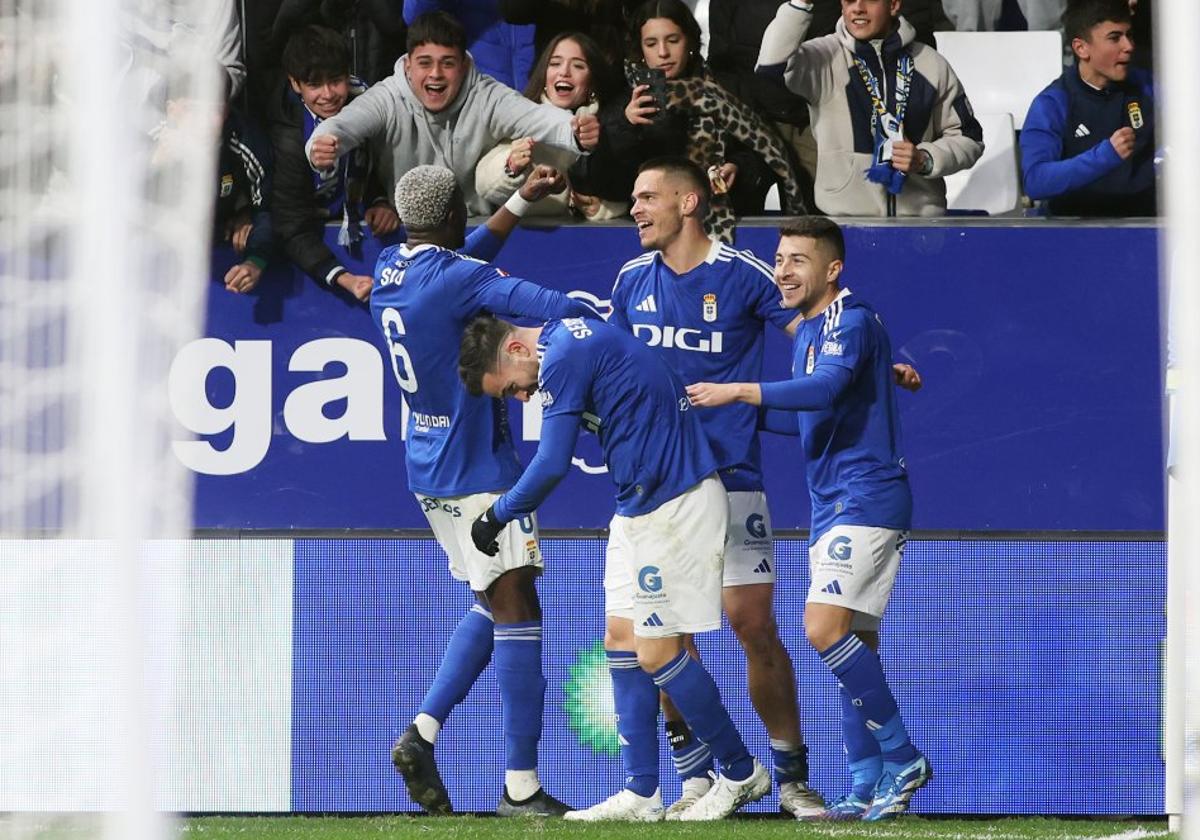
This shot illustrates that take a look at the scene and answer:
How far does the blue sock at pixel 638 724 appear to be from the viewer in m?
6.88

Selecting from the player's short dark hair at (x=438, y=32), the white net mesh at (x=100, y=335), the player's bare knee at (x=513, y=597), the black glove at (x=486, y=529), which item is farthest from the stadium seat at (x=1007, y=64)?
the white net mesh at (x=100, y=335)

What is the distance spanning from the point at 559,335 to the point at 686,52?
61.9 inches

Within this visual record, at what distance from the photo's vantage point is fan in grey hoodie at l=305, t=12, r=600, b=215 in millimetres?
7508

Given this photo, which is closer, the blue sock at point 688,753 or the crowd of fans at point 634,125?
the blue sock at point 688,753

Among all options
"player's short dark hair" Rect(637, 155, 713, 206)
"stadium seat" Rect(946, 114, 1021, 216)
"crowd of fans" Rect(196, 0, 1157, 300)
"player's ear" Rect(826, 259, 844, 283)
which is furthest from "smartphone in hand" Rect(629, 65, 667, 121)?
"stadium seat" Rect(946, 114, 1021, 216)

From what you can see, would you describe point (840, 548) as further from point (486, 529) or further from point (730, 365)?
point (486, 529)

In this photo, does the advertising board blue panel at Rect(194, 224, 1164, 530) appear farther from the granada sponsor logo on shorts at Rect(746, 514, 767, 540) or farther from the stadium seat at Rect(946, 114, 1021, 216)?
the stadium seat at Rect(946, 114, 1021, 216)

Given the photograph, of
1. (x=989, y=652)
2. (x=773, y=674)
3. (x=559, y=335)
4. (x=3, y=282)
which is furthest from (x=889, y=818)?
(x=3, y=282)

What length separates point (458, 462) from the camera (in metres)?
7.12

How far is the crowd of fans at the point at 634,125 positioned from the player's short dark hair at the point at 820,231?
1.76ft

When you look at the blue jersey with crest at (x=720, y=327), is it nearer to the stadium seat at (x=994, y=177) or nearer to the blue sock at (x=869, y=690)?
the blue sock at (x=869, y=690)

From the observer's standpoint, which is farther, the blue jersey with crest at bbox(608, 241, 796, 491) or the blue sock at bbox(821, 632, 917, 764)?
the blue jersey with crest at bbox(608, 241, 796, 491)

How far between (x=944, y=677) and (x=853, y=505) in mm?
1244

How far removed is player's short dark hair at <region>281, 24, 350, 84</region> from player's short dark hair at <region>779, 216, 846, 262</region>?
1832mm
